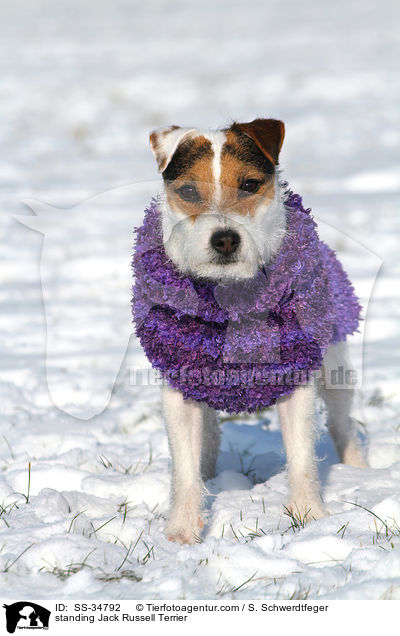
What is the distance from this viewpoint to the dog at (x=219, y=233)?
3248 mm

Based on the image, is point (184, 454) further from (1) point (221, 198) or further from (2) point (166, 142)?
(2) point (166, 142)

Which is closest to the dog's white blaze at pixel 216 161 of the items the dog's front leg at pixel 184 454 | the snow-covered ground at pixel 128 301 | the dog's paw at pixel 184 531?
the snow-covered ground at pixel 128 301

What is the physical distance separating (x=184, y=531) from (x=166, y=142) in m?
1.78

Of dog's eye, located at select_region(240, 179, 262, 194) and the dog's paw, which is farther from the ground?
dog's eye, located at select_region(240, 179, 262, 194)

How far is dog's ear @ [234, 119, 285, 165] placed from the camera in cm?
340

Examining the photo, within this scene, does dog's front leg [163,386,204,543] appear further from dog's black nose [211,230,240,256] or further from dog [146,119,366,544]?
dog's black nose [211,230,240,256]

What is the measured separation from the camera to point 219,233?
3.15 m

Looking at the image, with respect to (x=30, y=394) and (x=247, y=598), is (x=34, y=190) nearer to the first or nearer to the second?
(x=30, y=394)

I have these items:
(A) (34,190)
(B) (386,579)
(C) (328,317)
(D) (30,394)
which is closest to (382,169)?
(A) (34,190)

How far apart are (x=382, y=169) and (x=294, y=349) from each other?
343 inches

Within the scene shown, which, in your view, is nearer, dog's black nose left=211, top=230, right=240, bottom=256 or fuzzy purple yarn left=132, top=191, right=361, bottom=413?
dog's black nose left=211, top=230, right=240, bottom=256
